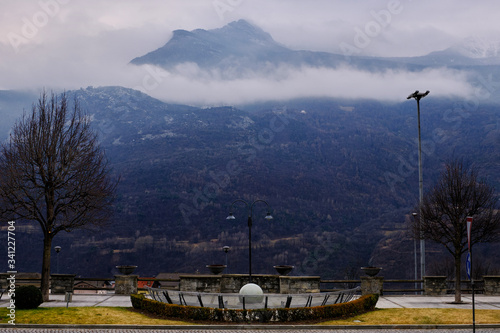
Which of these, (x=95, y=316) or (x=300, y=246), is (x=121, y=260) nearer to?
(x=300, y=246)

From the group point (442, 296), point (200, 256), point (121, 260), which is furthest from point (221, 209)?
point (442, 296)

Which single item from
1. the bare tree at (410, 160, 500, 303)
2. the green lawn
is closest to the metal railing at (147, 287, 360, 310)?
the green lawn

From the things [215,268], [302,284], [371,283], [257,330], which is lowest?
[257,330]

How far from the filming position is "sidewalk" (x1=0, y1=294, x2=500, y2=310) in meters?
26.5

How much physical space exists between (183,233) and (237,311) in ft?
486

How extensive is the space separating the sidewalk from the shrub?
245 cm

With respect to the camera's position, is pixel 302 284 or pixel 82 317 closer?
pixel 82 317

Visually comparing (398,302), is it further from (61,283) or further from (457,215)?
(61,283)

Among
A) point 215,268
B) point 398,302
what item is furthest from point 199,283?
point 398,302

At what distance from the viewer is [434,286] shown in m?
32.1

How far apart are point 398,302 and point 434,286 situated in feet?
15.7

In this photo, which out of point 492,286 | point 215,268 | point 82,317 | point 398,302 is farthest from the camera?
point 492,286

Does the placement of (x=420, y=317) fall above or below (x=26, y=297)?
below

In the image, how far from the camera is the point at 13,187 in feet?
87.7
